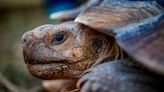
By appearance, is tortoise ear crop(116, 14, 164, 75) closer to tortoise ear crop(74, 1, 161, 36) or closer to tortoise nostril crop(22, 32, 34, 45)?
tortoise ear crop(74, 1, 161, 36)

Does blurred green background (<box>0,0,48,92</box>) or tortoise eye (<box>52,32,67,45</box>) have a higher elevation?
tortoise eye (<box>52,32,67,45</box>)

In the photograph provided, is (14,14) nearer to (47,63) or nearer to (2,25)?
(2,25)

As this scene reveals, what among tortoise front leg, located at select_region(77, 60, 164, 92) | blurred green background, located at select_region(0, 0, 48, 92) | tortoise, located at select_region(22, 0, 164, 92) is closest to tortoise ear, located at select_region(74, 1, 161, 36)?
tortoise, located at select_region(22, 0, 164, 92)

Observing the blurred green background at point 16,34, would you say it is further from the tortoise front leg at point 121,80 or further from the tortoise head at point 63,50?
the tortoise front leg at point 121,80

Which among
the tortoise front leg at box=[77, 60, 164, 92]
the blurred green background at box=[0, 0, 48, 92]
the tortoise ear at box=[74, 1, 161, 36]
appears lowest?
the blurred green background at box=[0, 0, 48, 92]

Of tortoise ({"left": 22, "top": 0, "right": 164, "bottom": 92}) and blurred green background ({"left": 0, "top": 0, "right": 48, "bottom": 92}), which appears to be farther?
blurred green background ({"left": 0, "top": 0, "right": 48, "bottom": 92})

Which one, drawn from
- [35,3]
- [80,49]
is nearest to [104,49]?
[80,49]

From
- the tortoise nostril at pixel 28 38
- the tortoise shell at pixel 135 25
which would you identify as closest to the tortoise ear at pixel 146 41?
the tortoise shell at pixel 135 25
